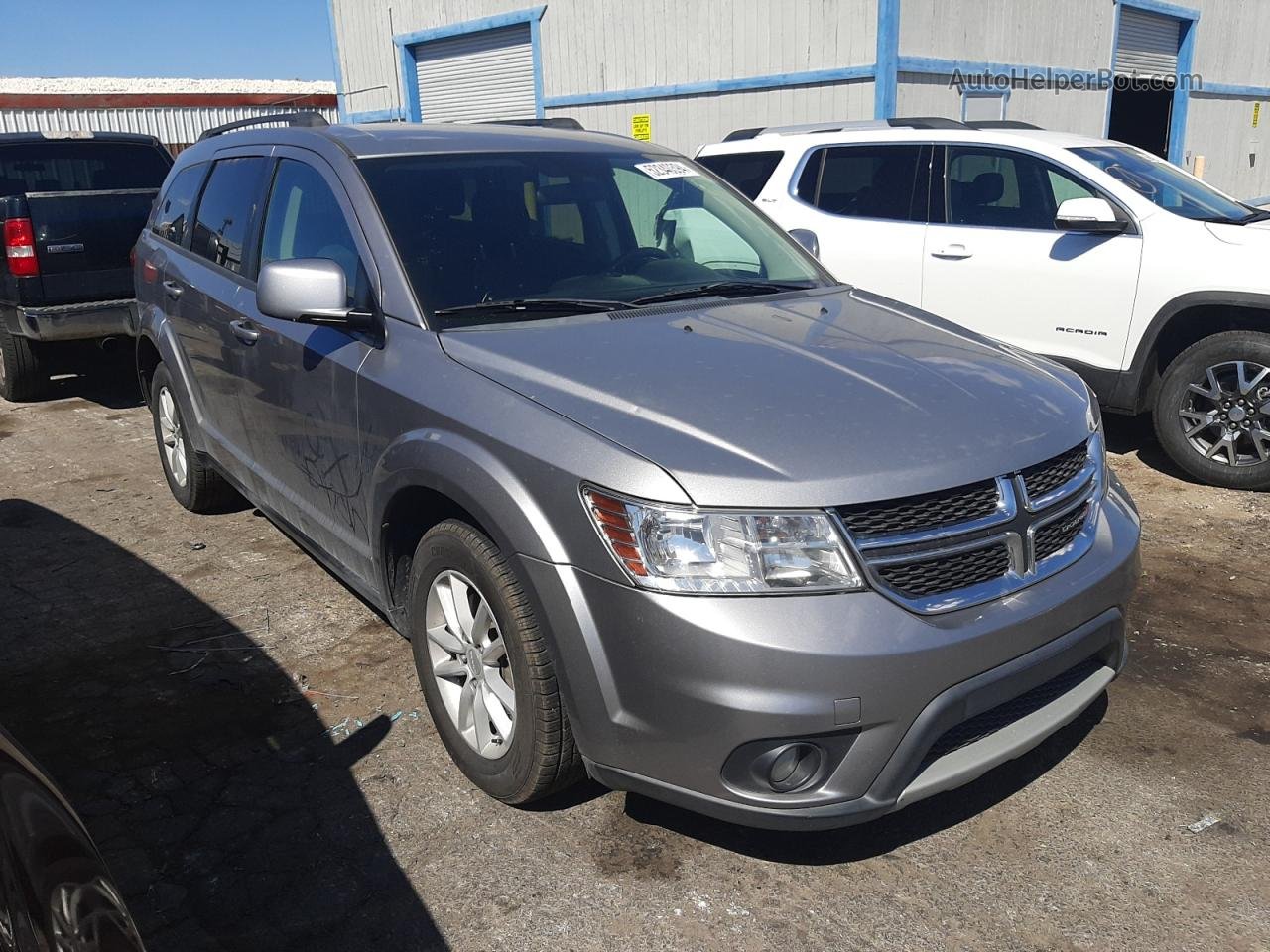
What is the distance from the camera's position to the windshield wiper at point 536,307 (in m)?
3.23

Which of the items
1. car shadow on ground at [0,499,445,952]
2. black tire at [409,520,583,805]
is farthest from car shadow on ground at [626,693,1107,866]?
car shadow on ground at [0,499,445,952]

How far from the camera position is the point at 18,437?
24.1 ft

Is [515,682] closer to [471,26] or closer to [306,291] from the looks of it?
[306,291]

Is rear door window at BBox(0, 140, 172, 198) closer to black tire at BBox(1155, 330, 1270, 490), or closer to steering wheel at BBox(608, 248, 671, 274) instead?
steering wheel at BBox(608, 248, 671, 274)

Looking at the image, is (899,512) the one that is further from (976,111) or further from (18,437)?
(976,111)

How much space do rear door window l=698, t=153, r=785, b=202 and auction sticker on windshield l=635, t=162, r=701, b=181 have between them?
10.8 feet

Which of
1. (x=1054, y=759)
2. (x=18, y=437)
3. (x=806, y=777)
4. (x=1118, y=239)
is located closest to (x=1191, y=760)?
(x=1054, y=759)

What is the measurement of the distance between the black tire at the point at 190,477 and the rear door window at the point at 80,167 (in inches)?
152

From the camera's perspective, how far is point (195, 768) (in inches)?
128

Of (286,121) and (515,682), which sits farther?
(286,121)

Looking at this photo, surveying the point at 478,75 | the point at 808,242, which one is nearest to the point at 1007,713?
the point at 808,242

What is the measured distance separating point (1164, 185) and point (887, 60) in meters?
4.77

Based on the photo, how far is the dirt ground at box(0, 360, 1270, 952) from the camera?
2566 mm

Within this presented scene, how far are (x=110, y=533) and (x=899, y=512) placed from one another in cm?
431
